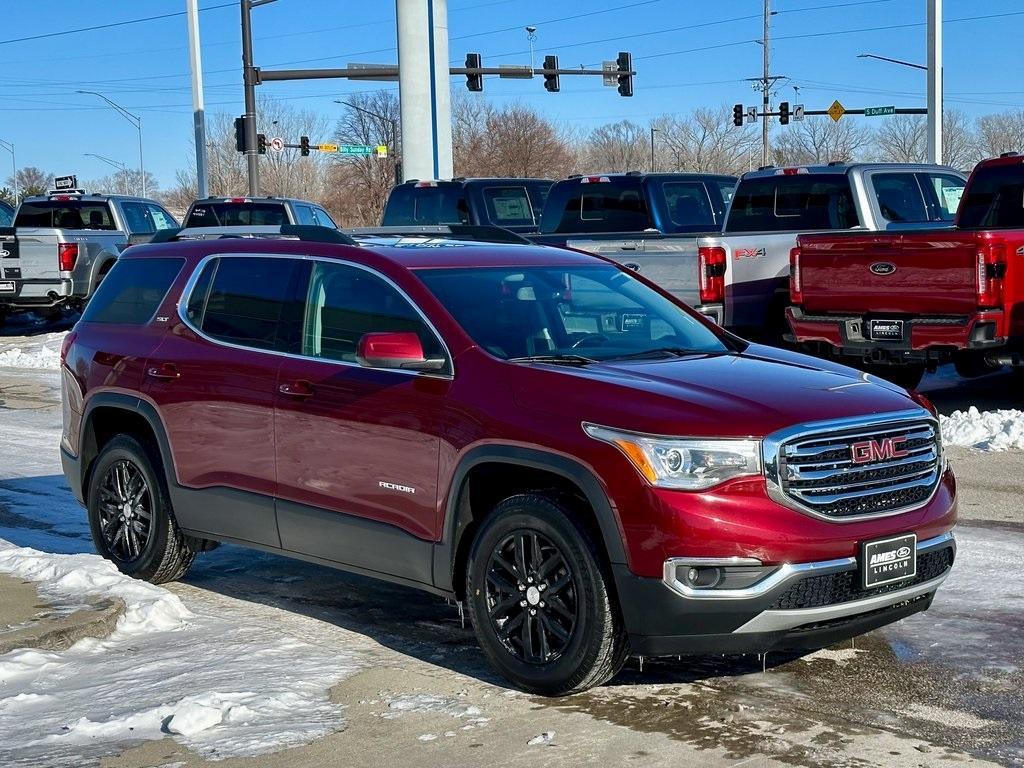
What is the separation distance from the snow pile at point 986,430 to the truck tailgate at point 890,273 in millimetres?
916

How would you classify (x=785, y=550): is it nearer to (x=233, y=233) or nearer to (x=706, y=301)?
(x=233, y=233)

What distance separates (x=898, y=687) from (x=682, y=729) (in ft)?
3.21

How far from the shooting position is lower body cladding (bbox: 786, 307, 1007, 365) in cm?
1147

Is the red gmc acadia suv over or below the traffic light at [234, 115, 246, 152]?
below

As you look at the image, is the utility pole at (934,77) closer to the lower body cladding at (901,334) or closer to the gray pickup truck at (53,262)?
the gray pickup truck at (53,262)

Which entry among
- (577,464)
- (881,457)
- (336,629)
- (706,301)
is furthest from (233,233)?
(706,301)

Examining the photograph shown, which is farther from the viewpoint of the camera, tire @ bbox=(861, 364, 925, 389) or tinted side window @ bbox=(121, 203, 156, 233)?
tinted side window @ bbox=(121, 203, 156, 233)

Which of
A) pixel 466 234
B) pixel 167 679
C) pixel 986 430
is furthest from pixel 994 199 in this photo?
pixel 167 679

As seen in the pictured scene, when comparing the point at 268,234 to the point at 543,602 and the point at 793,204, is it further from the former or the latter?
the point at 793,204

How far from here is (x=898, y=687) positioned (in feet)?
17.8

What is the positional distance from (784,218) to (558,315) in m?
Result: 9.88

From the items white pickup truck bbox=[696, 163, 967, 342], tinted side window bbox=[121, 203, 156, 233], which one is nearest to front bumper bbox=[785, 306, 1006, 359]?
white pickup truck bbox=[696, 163, 967, 342]

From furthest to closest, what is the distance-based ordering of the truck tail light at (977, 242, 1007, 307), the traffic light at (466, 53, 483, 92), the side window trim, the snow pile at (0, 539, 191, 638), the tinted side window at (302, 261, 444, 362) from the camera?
the traffic light at (466, 53, 483, 92)
the truck tail light at (977, 242, 1007, 307)
the snow pile at (0, 539, 191, 638)
the tinted side window at (302, 261, 444, 362)
the side window trim

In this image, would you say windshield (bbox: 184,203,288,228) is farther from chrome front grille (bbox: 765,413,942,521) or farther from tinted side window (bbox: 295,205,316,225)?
chrome front grille (bbox: 765,413,942,521)
